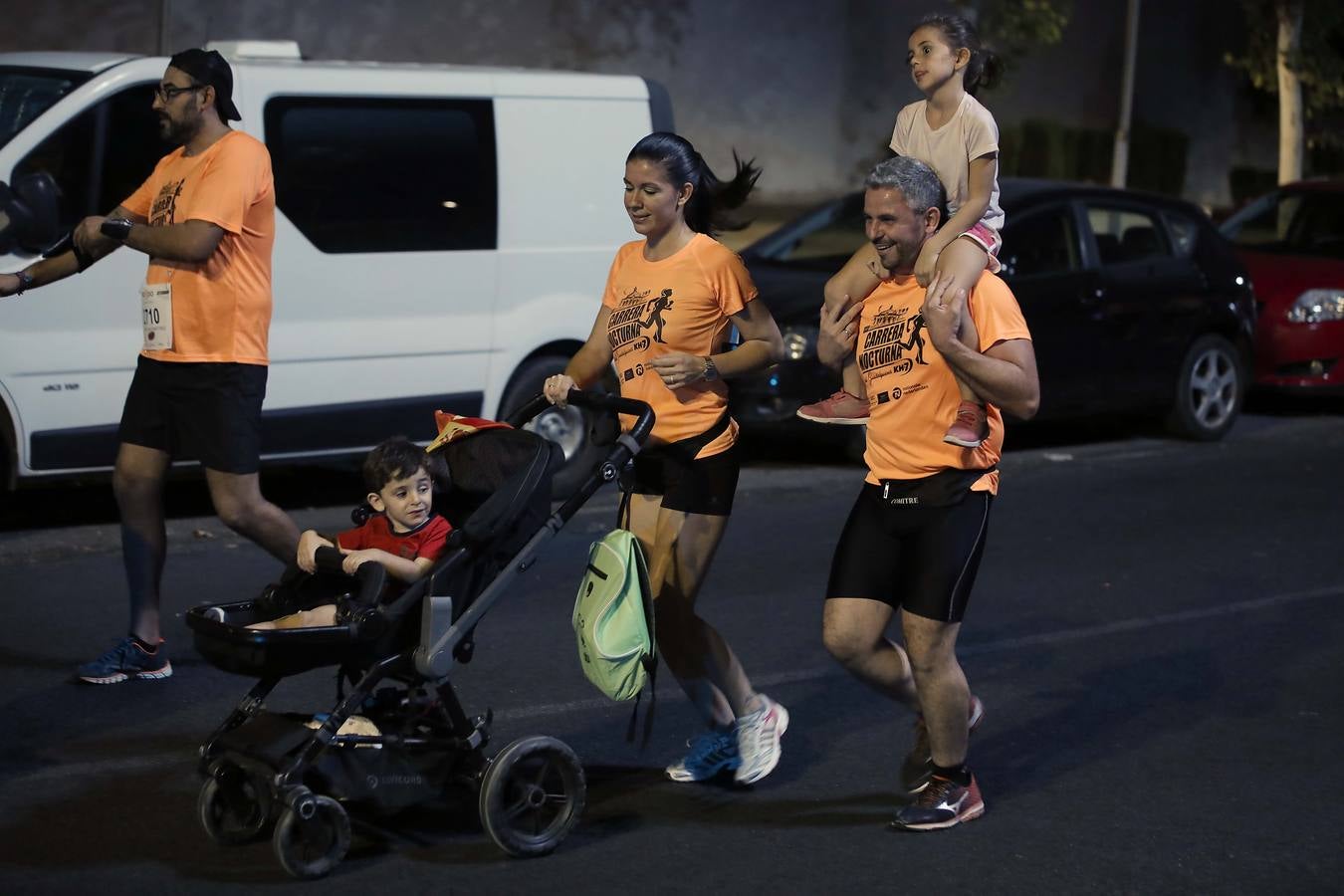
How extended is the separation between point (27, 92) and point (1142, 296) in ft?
21.8

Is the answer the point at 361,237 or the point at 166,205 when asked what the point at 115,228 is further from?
the point at 361,237

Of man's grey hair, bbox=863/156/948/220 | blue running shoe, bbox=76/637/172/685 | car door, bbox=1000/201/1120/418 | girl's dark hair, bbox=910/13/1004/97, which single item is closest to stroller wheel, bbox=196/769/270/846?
blue running shoe, bbox=76/637/172/685

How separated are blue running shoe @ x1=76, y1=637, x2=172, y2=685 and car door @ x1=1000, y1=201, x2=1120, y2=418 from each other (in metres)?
6.11

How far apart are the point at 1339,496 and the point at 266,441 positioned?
18.9ft

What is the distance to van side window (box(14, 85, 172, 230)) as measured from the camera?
26.9 ft

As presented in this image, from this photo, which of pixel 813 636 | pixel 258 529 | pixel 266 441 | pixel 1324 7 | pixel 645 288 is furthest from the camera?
pixel 1324 7

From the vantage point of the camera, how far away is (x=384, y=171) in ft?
29.6

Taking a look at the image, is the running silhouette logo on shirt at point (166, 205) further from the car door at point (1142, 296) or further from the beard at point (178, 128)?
the car door at point (1142, 296)

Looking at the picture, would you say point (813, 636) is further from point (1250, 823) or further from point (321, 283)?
point (321, 283)

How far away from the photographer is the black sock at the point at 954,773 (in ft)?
17.1

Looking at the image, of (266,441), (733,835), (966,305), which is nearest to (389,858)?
(733,835)

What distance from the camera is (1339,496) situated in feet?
34.8

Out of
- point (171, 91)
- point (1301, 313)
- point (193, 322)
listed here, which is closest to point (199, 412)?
point (193, 322)

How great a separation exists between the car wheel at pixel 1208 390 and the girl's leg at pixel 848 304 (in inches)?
289
